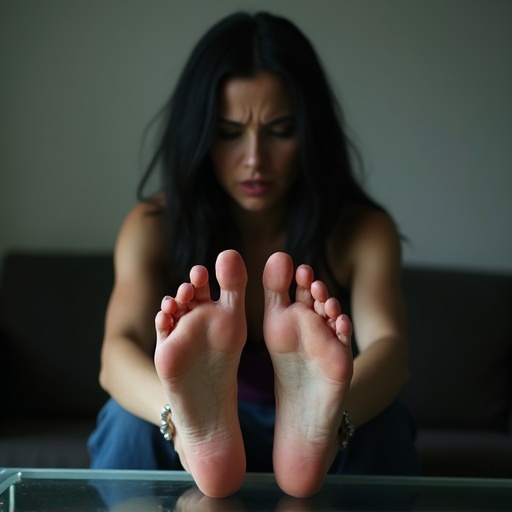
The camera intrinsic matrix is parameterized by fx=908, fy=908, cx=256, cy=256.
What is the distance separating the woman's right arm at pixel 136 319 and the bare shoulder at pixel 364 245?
26 cm

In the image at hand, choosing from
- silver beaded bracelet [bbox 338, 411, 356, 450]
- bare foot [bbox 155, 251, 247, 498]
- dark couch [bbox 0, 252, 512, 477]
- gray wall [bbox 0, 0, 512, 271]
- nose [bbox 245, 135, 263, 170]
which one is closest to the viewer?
bare foot [bbox 155, 251, 247, 498]

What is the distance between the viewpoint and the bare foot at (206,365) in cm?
A: 80

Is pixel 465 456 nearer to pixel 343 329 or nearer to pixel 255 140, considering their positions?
pixel 255 140

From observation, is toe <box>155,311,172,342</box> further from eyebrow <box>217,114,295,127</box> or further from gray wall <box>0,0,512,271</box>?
gray wall <box>0,0,512,271</box>

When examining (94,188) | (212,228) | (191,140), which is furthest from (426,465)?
(94,188)

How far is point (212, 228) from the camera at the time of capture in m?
1.34

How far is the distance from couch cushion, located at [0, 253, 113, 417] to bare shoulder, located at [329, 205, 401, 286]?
799mm

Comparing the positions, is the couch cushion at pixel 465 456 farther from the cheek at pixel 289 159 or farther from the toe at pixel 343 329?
the toe at pixel 343 329

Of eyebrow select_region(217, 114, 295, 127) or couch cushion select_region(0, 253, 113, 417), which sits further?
couch cushion select_region(0, 253, 113, 417)

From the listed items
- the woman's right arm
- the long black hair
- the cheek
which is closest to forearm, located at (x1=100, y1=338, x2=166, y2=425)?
the woman's right arm

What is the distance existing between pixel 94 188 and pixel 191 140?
945 millimetres

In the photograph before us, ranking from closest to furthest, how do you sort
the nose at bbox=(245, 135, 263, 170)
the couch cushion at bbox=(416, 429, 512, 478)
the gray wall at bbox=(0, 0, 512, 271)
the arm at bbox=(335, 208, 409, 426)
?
the arm at bbox=(335, 208, 409, 426) → the nose at bbox=(245, 135, 263, 170) → the couch cushion at bbox=(416, 429, 512, 478) → the gray wall at bbox=(0, 0, 512, 271)

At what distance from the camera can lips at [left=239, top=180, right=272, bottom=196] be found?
1258 mm

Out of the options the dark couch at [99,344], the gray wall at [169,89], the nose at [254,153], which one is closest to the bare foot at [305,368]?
the nose at [254,153]
